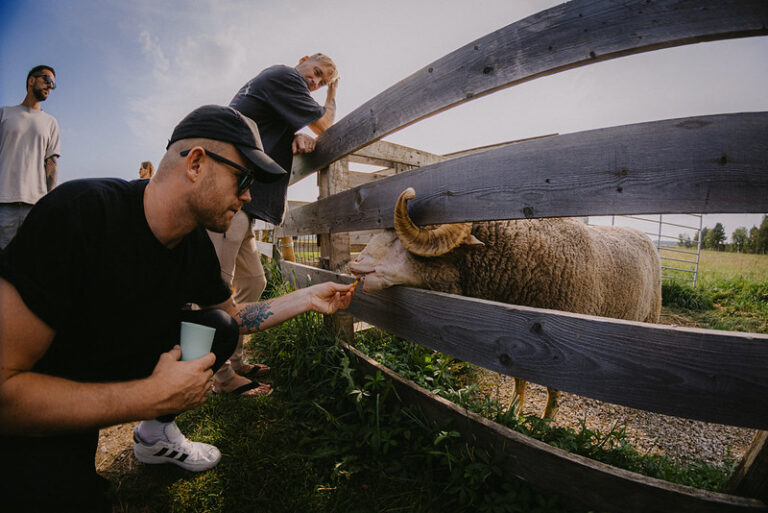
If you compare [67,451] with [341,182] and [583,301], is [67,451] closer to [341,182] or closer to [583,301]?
[341,182]

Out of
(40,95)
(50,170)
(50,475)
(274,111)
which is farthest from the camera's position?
(50,170)

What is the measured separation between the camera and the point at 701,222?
9.04 meters

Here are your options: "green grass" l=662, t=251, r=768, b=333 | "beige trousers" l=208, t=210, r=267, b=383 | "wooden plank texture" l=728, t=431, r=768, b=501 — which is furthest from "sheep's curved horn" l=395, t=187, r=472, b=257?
"green grass" l=662, t=251, r=768, b=333

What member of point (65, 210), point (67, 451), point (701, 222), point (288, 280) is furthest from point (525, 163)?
point (701, 222)

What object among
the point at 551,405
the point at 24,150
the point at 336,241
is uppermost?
the point at 24,150

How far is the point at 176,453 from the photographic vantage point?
202cm

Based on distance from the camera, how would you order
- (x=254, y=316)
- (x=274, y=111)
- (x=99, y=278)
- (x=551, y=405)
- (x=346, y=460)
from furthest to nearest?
(x=551, y=405)
(x=274, y=111)
(x=254, y=316)
(x=346, y=460)
(x=99, y=278)

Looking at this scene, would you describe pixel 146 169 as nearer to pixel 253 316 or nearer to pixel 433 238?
pixel 253 316

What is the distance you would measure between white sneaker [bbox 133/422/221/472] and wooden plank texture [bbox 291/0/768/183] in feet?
8.95

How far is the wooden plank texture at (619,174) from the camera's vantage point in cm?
105

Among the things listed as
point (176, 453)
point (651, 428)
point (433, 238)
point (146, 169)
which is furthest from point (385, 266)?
point (146, 169)

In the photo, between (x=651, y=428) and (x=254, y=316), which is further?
(x=651, y=428)

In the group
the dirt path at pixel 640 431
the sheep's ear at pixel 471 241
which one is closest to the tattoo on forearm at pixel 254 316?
the dirt path at pixel 640 431

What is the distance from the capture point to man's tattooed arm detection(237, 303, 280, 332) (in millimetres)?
2168
